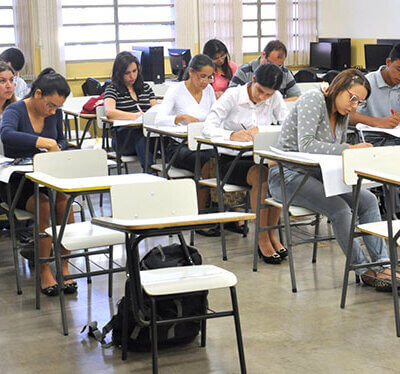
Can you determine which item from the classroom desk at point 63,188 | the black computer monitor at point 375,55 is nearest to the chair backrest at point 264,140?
the classroom desk at point 63,188

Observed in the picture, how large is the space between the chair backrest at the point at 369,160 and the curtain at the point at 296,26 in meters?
7.77

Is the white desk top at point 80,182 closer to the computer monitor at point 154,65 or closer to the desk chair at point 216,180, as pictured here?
the desk chair at point 216,180

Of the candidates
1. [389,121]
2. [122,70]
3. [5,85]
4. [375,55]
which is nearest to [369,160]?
[389,121]

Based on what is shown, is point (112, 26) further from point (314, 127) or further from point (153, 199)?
point (153, 199)

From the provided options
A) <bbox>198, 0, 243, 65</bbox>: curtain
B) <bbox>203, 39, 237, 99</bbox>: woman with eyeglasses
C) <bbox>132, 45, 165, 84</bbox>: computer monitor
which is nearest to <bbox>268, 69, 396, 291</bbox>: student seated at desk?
<bbox>203, 39, 237, 99</bbox>: woman with eyeglasses

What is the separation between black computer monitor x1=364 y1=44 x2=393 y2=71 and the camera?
29.3ft

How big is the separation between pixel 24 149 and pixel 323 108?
5.35 feet

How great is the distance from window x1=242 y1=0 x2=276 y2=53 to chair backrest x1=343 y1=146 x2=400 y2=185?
7900mm

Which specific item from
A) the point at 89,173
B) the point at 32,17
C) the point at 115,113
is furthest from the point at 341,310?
the point at 32,17

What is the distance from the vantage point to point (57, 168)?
146 inches

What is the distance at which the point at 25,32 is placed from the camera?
953cm

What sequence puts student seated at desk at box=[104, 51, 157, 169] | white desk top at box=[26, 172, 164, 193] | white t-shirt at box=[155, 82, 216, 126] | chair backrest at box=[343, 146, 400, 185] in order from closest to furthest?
white desk top at box=[26, 172, 164, 193] < chair backrest at box=[343, 146, 400, 185] < white t-shirt at box=[155, 82, 216, 126] < student seated at desk at box=[104, 51, 157, 169]

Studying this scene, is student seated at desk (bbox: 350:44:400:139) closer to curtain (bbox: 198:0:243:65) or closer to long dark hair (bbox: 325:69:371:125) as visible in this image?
long dark hair (bbox: 325:69:371:125)

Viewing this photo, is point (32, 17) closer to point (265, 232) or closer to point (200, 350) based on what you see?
point (265, 232)
